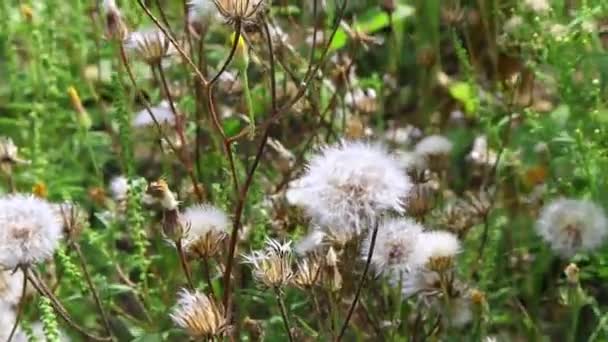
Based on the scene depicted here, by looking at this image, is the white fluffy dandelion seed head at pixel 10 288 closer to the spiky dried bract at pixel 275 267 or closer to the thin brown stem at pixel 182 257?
the thin brown stem at pixel 182 257

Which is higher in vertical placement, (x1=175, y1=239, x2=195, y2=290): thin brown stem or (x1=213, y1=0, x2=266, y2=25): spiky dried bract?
(x1=213, y1=0, x2=266, y2=25): spiky dried bract

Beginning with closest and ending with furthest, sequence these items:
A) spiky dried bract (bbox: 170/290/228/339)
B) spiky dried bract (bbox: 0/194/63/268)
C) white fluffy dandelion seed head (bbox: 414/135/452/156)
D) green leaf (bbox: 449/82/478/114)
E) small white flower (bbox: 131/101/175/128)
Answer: spiky dried bract (bbox: 170/290/228/339) → spiky dried bract (bbox: 0/194/63/268) → small white flower (bbox: 131/101/175/128) → white fluffy dandelion seed head (bbox: 414/135/452/156) → green leaf (bbox: 449/82/478/114)

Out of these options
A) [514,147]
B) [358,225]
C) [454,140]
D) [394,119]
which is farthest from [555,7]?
[358,225]

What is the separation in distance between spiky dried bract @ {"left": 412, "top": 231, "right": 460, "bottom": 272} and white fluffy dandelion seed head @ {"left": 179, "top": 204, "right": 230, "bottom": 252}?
0.19 meters

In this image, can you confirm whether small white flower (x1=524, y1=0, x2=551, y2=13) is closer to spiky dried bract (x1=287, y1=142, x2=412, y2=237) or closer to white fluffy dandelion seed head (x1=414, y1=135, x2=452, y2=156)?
white fluffy dandelion seed head (x1=414, y1=135, x2=452, y2=156)

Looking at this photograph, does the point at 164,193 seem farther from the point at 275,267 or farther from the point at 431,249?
the point at 431,249

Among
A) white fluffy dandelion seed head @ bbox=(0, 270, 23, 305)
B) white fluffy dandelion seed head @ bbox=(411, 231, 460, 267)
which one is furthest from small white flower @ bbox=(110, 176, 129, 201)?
white fluffy dandelion seed head @ bbox=(411, 231, 460, 267)

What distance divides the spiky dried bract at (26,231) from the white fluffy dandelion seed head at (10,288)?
0.16 metres

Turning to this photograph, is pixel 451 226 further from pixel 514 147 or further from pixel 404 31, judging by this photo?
pixel 404 31

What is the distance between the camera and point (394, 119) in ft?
5.90

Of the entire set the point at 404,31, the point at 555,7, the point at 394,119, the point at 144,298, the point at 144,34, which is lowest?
the point at 144,298

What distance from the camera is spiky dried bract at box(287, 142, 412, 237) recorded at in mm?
936

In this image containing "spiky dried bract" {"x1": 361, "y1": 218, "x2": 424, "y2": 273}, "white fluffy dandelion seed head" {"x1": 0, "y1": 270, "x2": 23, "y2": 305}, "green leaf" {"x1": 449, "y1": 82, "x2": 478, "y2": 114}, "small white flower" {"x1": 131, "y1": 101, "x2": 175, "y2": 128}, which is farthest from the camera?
"green leaf" {"x1": 449, "y1": 82, "x2": 478, "y2": 114}

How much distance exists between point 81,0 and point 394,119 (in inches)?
20.4
